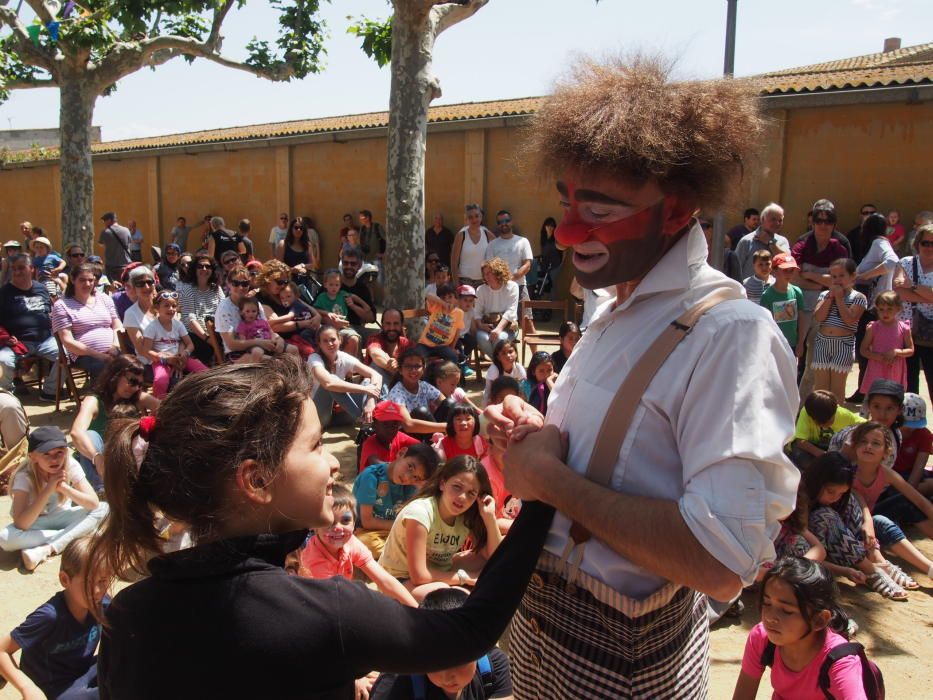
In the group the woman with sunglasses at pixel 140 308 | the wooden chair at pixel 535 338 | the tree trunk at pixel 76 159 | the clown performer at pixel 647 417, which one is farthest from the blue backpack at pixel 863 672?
the tree trunk at pixel 76 159

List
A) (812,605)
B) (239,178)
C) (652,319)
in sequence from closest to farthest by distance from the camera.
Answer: (652,319) < (812,605) < (239,178)

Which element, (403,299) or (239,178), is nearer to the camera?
(403,299)

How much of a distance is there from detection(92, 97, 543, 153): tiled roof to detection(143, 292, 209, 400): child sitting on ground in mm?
5050

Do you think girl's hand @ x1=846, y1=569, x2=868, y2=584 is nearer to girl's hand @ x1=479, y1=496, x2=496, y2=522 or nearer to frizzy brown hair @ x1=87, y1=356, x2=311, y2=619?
girl's hand @ x1=479, y1=496, x2=496, y2=522

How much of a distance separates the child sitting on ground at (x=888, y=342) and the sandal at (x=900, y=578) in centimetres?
245

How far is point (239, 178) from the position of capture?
56.8 feet

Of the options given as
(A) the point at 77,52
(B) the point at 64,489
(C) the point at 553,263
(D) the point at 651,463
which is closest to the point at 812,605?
(D) the point at 651,463

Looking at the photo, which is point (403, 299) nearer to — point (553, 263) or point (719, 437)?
point (553, 263)

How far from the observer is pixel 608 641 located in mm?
1467

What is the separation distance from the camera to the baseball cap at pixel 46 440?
4648 mm

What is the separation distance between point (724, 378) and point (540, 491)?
0.37 meters

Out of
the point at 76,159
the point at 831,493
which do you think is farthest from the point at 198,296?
the point at 76,159

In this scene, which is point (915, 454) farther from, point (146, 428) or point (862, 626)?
point (146, 428)

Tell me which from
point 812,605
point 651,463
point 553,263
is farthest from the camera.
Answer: point 553,263
